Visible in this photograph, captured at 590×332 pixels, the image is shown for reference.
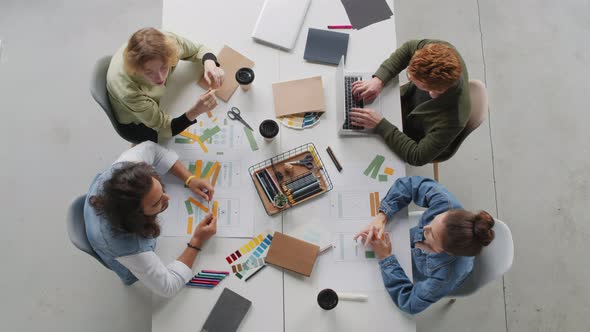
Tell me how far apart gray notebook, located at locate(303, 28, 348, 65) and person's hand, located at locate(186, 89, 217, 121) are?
56 cm

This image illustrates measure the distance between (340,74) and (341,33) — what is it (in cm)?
29

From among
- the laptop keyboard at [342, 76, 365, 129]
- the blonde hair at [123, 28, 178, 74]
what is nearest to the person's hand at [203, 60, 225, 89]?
the blonde hair at [123, 28, 178, 74]

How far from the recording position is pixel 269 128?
1857 millimetres

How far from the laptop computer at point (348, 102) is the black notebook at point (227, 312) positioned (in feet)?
2.86

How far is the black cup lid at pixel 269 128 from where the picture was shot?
1.85m

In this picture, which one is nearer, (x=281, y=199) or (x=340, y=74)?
(x=281, y=199)

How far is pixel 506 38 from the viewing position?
310 cm

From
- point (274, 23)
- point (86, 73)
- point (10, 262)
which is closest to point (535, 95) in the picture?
point (274, 23)

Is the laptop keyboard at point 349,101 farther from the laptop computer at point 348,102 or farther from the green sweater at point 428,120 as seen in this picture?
the green sweater at point 428,120

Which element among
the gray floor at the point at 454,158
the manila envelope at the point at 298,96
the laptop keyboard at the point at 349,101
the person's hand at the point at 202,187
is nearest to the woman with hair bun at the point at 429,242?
the laptop keyboard at the point at 349,101

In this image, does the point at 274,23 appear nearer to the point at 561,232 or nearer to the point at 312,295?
the point at 312,295

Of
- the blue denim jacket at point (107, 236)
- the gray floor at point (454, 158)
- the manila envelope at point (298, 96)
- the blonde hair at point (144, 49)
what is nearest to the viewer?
the blue denim jacket at point (107, 236)

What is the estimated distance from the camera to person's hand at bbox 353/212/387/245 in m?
1.76

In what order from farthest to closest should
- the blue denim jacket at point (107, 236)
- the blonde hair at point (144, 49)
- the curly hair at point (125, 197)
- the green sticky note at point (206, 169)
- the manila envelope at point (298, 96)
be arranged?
the manila envelope at point (298, 96), the green sticky note at point (206, 169), the blonde hair at point (144, 49), the blue denim jacket at point (107, 236), the curly hair at point (125, 197)
